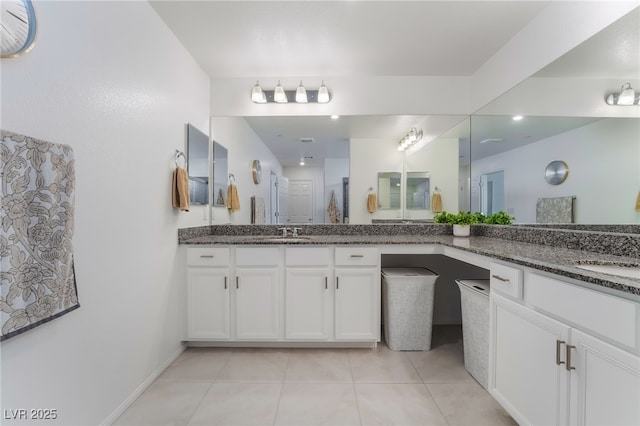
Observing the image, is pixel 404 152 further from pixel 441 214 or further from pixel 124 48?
pixel 124 48

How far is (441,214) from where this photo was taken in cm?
265

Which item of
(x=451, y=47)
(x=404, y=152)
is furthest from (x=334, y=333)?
(x=451, y=47)

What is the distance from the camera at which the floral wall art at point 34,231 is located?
88 cm

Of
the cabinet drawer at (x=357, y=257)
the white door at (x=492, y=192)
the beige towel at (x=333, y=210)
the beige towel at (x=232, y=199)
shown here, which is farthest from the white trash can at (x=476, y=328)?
the beige towel at (x=232, y=199)

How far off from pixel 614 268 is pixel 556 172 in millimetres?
751

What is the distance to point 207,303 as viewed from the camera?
7.07 ft

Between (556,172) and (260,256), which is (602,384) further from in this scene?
(260,256)

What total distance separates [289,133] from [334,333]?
74.6 inches

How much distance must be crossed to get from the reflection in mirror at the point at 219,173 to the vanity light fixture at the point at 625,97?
8.93 ft

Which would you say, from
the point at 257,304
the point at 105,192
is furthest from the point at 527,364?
the point at 105,192

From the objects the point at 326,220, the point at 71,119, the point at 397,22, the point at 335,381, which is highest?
the point at 397,22

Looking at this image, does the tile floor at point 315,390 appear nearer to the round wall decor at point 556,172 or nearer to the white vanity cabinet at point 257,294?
the white vanity cabinet at point 257,294

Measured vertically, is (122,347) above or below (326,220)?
below

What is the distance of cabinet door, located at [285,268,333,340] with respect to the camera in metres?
2.13
